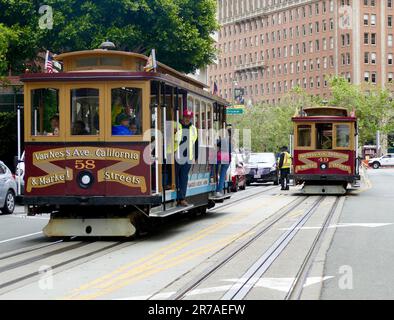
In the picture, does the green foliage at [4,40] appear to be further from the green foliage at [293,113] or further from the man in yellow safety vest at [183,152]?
the green foliage at [293,113]

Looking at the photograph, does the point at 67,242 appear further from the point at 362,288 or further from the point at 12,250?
the point at 362,288

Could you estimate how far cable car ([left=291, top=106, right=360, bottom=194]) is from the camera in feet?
91.1

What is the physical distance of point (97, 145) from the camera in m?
13.5

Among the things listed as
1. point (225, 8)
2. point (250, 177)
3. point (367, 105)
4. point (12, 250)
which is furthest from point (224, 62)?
point (12, 250)

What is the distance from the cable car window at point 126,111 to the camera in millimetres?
13586

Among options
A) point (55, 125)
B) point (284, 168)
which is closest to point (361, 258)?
point (55, 125)

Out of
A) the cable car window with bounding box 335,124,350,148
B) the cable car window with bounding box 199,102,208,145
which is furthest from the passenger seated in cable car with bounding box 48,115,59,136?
the cable car window with bounding box 335,124,350,148

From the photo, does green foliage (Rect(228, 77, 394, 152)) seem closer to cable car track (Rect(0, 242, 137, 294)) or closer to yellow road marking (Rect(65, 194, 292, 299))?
yellow road marking (Rect(65, 194, 292, 299))

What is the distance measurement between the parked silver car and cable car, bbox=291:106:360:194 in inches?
412

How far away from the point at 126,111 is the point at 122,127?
0.30 meters


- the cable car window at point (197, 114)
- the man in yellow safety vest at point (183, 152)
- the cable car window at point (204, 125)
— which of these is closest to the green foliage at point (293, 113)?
the cable car window at point (204, 125)

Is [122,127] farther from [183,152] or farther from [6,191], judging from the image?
[6,191]

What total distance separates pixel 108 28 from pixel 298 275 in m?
24.9

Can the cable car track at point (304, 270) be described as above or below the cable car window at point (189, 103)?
below
